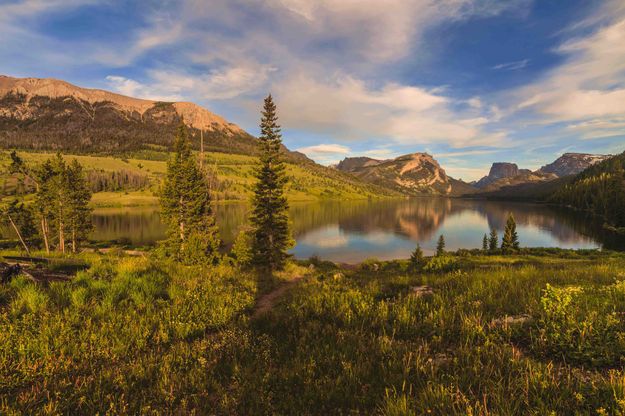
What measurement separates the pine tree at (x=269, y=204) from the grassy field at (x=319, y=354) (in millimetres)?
22746

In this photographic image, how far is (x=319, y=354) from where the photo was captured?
484cm

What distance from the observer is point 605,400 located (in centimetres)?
283

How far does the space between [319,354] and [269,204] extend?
1061 inches

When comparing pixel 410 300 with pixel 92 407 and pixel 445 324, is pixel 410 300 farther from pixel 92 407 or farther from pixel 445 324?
pixel 92 407

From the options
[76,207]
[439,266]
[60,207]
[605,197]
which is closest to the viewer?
[439,266]

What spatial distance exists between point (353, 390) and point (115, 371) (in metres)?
3.81

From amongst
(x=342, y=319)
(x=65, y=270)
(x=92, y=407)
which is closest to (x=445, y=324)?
(x=342, y=319)

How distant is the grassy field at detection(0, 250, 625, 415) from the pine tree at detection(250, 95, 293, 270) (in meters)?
22.7

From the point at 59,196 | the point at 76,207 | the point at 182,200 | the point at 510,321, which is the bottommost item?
the point at 76,207

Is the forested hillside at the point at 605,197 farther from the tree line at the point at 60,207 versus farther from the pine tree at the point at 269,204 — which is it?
the tree line at the point at 60,207

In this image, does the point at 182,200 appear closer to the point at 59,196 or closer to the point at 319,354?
the point at 59,196

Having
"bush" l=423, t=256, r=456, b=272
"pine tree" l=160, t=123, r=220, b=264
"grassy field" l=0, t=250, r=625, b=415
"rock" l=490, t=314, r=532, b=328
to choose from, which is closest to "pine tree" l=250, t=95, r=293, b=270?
"pine tree" l=160, t=123, r=220, b=264

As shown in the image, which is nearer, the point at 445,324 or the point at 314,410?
the point at 314,410

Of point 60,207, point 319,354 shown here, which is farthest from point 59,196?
point 319,354
